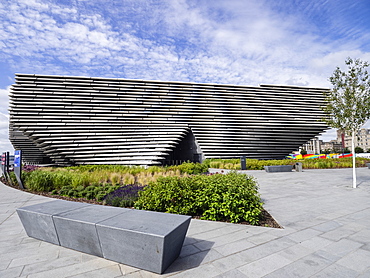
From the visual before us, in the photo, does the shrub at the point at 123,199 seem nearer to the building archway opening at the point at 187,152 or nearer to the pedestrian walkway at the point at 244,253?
the pedestrian walkway at the point at 244,253

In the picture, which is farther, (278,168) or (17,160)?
(278,168)

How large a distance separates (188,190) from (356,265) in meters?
3.55

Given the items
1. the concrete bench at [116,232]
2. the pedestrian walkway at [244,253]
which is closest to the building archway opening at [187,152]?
the pedestrian walkway at [244,253]

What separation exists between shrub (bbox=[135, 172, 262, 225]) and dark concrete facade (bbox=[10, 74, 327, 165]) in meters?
18.1

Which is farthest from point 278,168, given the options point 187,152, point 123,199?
point 187,152

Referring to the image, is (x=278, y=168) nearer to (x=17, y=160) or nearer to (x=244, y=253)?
(x=244, y=253)

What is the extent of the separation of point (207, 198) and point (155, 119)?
21.5 m

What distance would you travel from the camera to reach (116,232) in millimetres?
3109

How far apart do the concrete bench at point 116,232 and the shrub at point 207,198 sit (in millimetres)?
1850

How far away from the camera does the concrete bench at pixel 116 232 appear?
116 inches

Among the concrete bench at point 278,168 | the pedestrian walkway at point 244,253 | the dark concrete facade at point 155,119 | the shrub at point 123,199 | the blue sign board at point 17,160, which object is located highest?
the dark concrete facade at point 155,119

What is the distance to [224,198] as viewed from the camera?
5.29 m

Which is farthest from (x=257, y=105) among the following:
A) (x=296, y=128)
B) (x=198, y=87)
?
(x=198, y=87)

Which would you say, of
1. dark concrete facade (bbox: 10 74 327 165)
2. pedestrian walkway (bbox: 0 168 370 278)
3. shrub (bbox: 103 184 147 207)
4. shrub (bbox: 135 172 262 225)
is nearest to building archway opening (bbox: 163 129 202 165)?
dark concrete facade (bbox: 10 74 327 165)
